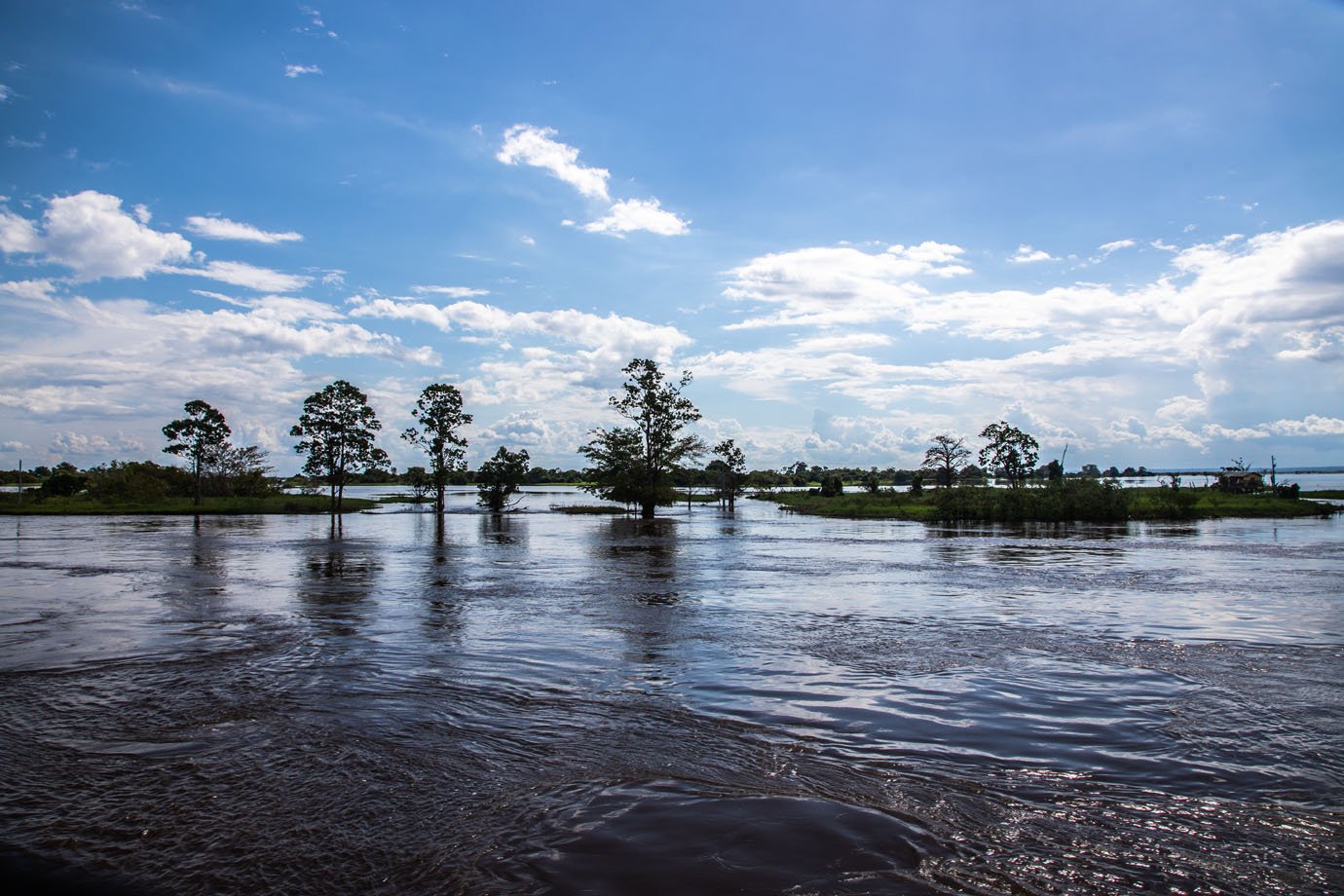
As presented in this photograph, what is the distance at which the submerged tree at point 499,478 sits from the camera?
63562 millimetres

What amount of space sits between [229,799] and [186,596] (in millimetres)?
11881

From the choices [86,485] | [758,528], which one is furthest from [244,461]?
[758,528]

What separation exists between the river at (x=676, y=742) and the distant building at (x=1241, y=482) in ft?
203

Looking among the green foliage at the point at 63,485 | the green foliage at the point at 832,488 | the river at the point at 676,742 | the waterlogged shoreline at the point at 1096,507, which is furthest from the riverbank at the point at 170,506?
the river at the point at 676,742

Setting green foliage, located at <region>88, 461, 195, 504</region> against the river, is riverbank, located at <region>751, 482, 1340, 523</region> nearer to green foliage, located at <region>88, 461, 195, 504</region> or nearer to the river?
the river

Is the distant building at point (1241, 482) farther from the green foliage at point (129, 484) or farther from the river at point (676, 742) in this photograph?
the green foliage at point (129, 484)

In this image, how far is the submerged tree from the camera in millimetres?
63562

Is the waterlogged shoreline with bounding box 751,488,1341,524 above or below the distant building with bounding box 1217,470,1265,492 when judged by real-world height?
below

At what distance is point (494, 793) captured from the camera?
5320 millimetres

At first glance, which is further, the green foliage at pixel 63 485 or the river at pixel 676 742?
the green foliage at pixel 63 485

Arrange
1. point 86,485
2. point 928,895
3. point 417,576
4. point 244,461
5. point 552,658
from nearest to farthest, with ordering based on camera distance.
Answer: point 928,895 < point 552,658 < point 417,576 < point 86,485 < point 244,461

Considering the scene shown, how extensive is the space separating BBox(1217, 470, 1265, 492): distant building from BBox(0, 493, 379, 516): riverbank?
74.4 metres

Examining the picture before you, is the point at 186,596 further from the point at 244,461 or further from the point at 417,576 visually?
the point at 244,461

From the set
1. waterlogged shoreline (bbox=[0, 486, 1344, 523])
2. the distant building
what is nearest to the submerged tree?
waterlogged shoreline (bbox=[0, 486, 1344, 523])
